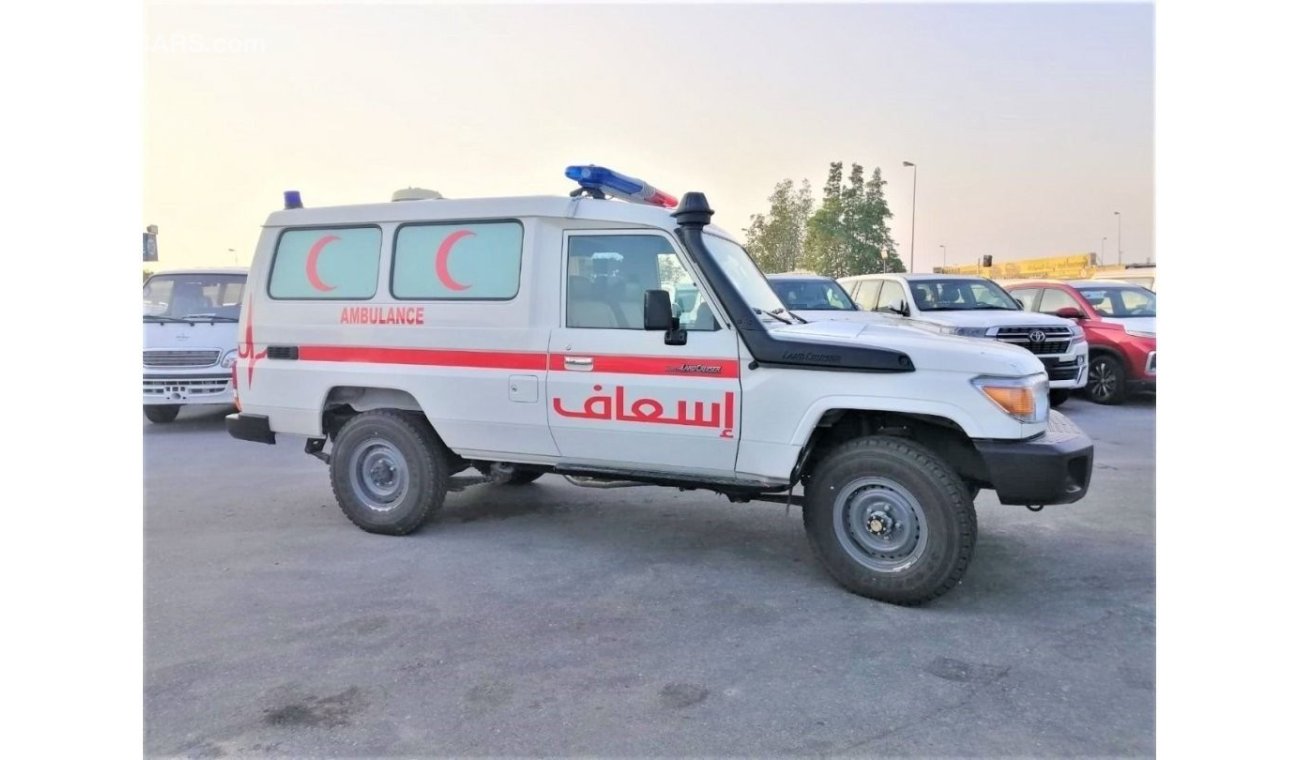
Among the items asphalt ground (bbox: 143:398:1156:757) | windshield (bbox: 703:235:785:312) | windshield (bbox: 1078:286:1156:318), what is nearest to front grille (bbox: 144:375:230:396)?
asphalt ground (bbox: 143:398:1156:757)

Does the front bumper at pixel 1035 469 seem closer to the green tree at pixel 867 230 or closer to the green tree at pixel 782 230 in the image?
the green tree at pixel 782 230

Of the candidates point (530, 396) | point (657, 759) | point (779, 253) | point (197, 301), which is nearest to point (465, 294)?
point (530, 396)

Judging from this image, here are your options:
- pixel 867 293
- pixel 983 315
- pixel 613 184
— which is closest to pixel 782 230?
pixel 867 293

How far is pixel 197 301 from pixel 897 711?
32.8ft

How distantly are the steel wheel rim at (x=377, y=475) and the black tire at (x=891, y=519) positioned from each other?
2.78 metres

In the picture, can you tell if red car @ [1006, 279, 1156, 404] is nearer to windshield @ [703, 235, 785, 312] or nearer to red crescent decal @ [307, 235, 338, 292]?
windshield @ [703, 235, 785, 312]

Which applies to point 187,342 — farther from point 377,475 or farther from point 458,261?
point 458,261

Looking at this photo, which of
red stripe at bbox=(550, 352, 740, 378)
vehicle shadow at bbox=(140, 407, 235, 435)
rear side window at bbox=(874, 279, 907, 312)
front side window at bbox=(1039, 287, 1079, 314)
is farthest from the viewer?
front side window at bbox=(1039, 287, 1079, 314)

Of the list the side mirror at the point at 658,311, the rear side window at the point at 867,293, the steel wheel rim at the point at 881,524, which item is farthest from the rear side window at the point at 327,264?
the rear side window at the point at 867,293

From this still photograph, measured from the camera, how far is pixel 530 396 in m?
4.86

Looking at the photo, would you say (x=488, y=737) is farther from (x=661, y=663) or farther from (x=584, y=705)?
(x=661, y=663)

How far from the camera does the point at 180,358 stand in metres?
9.52

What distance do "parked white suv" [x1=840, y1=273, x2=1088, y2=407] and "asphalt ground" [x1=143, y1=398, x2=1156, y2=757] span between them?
12.9ft

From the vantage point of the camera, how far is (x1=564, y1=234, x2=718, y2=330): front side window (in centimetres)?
459
